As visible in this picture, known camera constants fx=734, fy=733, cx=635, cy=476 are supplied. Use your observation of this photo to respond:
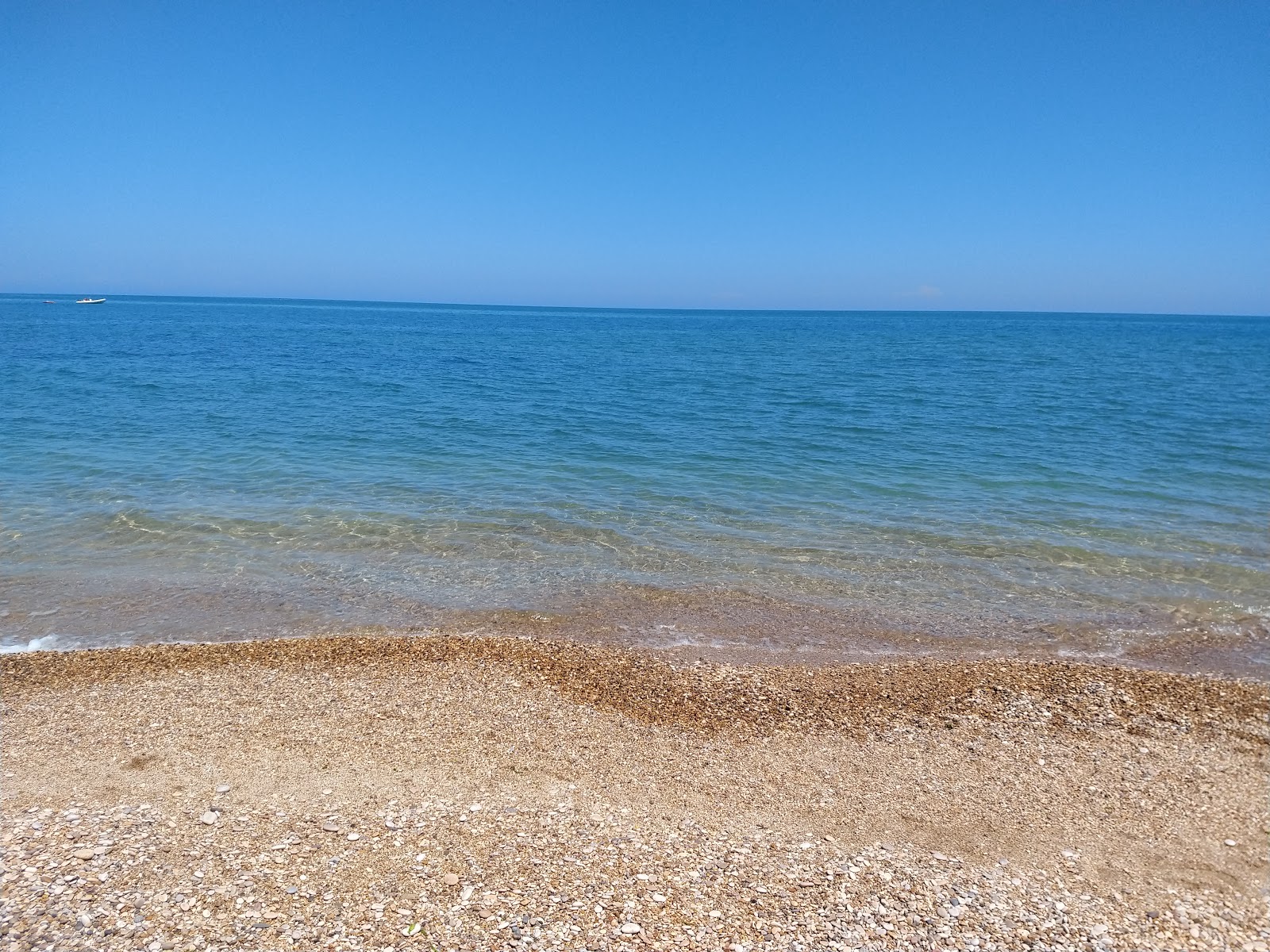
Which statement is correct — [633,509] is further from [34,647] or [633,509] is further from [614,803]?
[34,647]

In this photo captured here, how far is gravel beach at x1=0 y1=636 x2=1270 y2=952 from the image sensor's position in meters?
5.15

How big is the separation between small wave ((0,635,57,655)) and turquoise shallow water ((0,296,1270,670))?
57 millimetres

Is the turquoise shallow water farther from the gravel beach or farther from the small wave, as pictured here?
the gravel beach

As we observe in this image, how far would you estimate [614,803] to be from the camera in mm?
6680

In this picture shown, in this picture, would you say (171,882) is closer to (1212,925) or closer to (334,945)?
(334,945)

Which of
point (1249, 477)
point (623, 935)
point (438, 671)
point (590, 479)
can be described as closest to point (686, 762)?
point (623, 935)

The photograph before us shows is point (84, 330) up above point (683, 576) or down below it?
above

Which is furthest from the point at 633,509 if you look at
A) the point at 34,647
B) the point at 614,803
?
the point at 34,647

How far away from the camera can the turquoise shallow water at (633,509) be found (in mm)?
11680

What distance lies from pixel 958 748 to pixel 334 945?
242 inches

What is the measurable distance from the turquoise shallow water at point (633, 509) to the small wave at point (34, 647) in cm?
6

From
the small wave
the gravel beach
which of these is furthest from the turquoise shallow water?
the gravel beach

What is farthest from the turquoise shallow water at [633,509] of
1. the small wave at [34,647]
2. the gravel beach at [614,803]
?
the gravel beach at [614,803]

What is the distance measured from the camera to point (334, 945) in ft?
15.9
